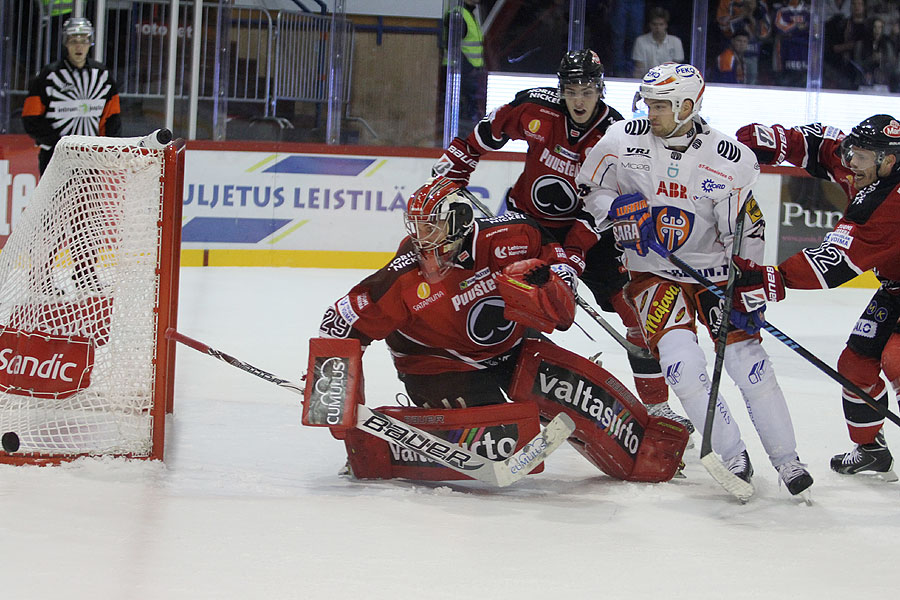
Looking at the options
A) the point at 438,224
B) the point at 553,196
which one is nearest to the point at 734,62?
the point at 553,196

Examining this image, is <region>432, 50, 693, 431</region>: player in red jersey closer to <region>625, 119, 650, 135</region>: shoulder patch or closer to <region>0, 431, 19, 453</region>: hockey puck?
<region>625, 119, 650, 135</region>: shoulder patch

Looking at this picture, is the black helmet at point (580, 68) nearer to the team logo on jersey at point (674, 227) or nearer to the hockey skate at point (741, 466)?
the team logo on jersey at point (674, 227)

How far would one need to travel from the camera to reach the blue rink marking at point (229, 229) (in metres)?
7.42

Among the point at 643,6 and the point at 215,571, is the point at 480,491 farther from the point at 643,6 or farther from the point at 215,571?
the point at 643,6

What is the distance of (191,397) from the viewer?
404 centimetres

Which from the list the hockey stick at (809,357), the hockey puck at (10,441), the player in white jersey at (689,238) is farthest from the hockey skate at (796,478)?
the hockey puck at (10,441)

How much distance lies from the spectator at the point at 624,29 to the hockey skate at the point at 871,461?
588cm

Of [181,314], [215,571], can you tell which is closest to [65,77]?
[181,314]

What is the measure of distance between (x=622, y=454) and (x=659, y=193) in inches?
28.0

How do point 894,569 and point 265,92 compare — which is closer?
point 894,569

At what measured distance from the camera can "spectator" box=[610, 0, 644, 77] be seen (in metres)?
8.83

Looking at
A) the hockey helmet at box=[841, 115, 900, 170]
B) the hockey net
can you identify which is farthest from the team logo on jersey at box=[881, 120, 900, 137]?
the hockey net

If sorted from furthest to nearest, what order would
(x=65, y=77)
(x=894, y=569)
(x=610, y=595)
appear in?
1. (x=65, y=77)
2. (x=894, y=569)
3. (x=610, y=595)

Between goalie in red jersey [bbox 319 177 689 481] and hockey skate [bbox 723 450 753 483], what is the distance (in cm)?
14
